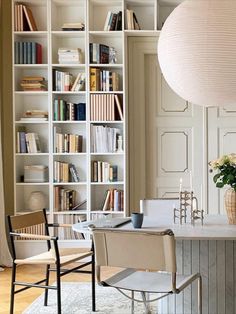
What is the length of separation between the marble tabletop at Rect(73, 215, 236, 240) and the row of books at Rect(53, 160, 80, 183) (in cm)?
217

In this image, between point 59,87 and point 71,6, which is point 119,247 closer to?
point 59,87

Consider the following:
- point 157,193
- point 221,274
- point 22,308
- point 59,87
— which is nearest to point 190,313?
point 221,274

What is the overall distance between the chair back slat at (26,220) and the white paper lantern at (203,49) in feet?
5.08

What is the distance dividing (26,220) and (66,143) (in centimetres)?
192

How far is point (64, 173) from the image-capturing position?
611 cm

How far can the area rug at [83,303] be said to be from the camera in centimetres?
427

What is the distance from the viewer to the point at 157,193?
634 cm

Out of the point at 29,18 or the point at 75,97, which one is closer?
the point at 29,18

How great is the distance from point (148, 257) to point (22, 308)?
1.67m

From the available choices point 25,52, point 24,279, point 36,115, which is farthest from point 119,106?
point 24,279

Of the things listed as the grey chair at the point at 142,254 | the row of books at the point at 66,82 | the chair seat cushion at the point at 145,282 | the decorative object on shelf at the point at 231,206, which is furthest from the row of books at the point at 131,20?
the grey chair at the point at 142,254

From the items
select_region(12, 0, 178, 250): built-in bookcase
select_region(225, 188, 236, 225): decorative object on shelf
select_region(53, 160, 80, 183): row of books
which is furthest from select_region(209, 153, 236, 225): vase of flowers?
select_region(53, 160, 80, 183): row of books

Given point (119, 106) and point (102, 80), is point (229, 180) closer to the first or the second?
point (119, 106)

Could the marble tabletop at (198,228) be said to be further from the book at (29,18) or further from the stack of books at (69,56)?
the book at (29,18)
